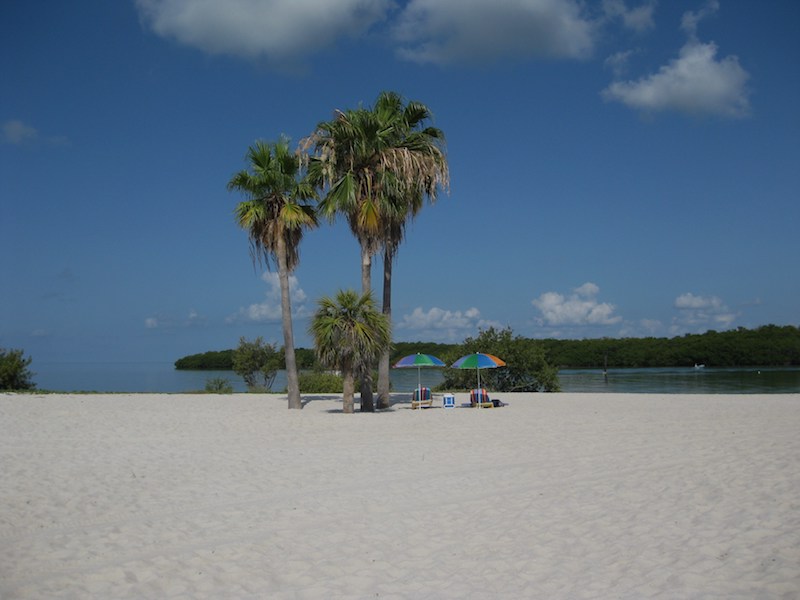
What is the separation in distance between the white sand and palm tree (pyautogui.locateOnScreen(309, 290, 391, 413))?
416 cm

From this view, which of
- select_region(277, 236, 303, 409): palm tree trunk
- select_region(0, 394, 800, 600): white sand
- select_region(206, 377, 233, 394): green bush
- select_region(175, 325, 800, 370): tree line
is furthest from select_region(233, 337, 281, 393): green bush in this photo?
select_region(175, 325, 800, 370): tree line

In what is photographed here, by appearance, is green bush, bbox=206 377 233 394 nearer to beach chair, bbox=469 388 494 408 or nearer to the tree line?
beach chair, bbox=469 388 494 408

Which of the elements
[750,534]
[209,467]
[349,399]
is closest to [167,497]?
[209,467]

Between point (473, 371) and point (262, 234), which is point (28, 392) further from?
point (473, 371)

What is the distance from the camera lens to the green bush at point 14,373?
2927 centimetres

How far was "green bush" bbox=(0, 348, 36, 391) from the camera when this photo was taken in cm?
2927

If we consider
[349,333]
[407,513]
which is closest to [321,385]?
[349,333]

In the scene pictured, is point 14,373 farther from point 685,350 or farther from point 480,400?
point 685,350

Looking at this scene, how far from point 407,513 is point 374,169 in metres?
14.0

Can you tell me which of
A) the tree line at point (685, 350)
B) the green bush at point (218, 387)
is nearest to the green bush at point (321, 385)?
the green bush at point (218, 387)

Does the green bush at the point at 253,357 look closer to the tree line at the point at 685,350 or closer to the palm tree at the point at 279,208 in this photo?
the palm tree at the point at 279,208

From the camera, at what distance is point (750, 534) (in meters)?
6.11

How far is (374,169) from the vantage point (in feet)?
65.3

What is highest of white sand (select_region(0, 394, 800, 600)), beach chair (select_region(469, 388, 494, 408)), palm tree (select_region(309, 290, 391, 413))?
palm tree (select_region(309, 290, 391, 413))
